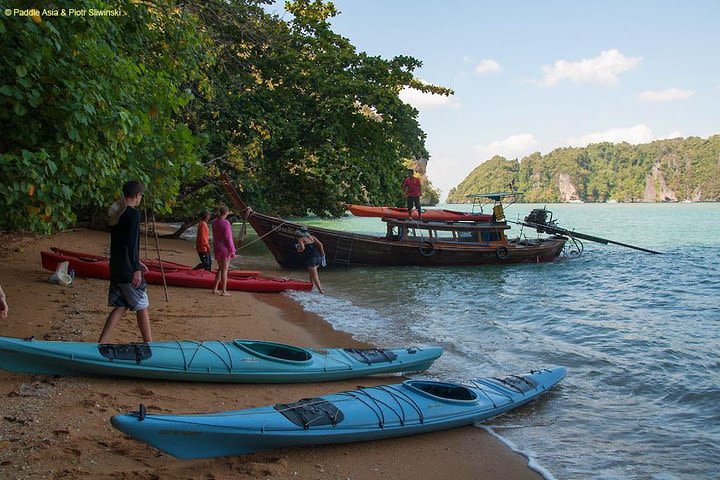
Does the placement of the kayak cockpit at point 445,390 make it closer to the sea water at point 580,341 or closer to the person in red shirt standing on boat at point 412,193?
the sea water at point 580,341

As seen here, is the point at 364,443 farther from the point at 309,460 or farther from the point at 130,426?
the point at 130,426

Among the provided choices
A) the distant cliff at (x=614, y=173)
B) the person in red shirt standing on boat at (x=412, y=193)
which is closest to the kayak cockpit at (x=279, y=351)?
the person in red shirt standing on boat at (x=412, y=193)

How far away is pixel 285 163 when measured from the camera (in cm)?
1933

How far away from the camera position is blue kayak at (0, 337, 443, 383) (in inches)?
190

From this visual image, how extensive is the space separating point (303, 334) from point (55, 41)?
17.5ft

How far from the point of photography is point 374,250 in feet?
62.2

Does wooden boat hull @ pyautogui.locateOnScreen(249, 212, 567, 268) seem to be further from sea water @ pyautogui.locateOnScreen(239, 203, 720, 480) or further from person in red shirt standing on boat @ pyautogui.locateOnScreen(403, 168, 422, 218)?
person in red shirt standing on boat @ pyautogui.locateOnScreen(403, 168, 422, 218)

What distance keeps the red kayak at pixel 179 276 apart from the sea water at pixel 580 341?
2.73 feet

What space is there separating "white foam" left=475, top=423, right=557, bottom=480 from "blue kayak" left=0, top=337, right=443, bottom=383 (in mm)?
1508

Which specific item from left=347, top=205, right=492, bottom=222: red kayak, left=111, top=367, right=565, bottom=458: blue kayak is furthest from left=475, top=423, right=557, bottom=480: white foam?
left=347, top=205, right=492, bottom=222: red kayak

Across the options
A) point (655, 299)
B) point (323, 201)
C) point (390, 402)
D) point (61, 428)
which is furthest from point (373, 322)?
point (323, 201)

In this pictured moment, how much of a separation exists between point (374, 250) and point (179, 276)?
28.4 feet

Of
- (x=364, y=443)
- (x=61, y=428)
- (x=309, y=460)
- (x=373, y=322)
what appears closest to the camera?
(x=61, y=428)

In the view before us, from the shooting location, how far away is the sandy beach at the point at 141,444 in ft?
12.1
